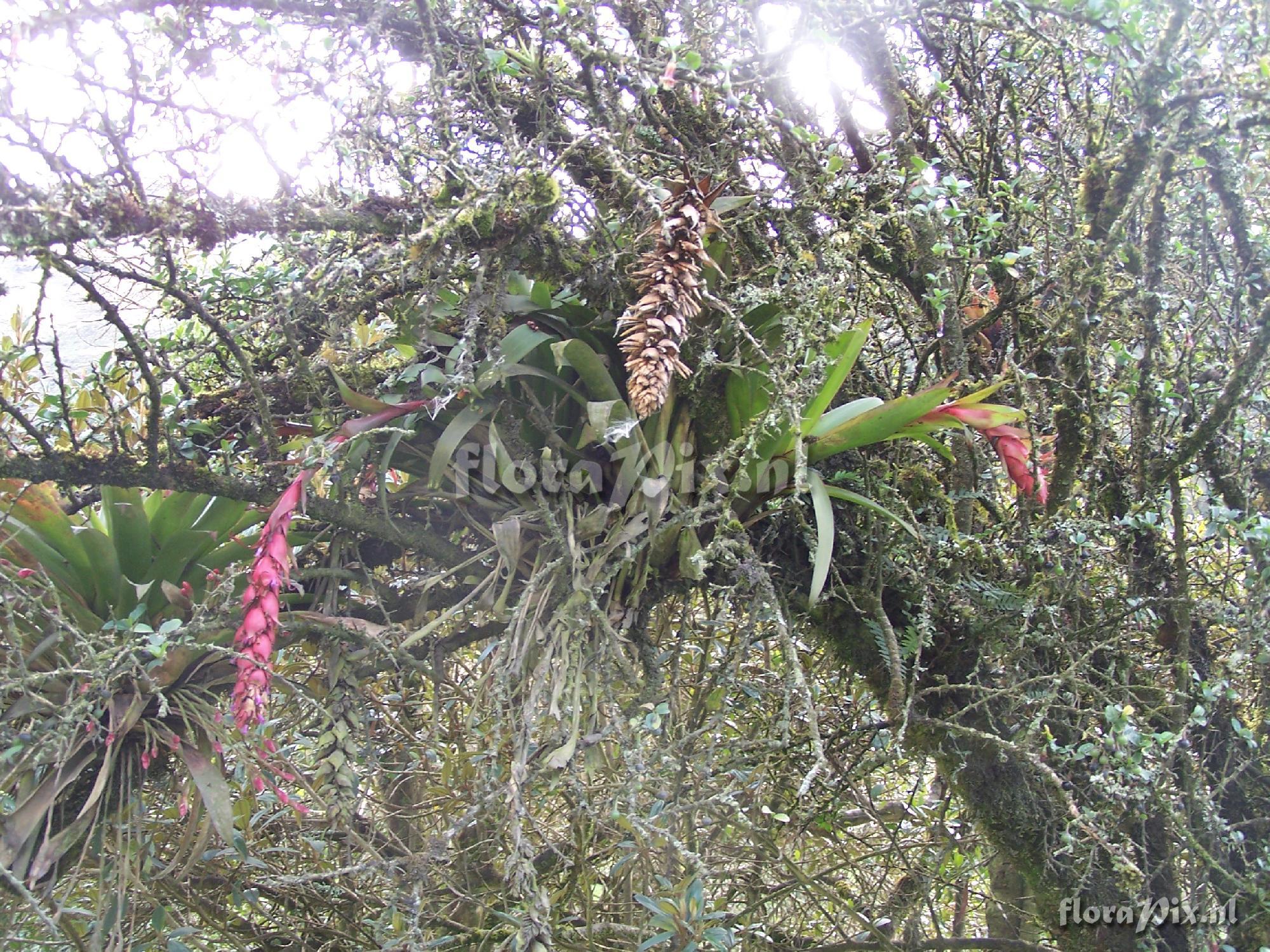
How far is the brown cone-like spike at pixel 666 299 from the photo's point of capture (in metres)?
1.07

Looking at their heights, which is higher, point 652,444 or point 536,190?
point 536,190

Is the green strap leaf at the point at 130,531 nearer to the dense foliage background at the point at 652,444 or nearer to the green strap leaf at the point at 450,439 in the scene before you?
the dense foliage background at the point at 652,444

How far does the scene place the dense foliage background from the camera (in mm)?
1189

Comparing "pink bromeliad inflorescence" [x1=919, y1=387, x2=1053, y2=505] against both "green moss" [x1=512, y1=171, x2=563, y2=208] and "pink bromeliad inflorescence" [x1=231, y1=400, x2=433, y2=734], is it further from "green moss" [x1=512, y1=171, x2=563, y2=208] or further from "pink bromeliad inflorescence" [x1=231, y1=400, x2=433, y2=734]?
"pink bromeliad inflorescence" [x1=231, y1=400, x2=433, y2=734]

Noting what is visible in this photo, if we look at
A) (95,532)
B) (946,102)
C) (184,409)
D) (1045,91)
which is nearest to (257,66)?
(184,409)

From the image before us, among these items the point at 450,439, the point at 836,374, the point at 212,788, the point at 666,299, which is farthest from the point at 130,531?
the point at 836,374

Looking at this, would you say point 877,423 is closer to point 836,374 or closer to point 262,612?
point 836,374

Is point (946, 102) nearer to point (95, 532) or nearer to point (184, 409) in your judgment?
point (184, 409)

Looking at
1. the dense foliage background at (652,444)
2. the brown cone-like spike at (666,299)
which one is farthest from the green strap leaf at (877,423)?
the brown cone-like spike at (666,299)

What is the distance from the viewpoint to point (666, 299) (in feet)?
3.61

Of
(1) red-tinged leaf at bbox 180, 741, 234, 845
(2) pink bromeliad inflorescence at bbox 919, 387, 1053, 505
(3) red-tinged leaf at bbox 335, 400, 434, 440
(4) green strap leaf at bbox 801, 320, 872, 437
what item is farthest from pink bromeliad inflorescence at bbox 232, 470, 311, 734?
(2) pink bromeliad inflorescence at bbox 919, 387, 1053, 505

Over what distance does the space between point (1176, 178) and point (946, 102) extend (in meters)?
0.47

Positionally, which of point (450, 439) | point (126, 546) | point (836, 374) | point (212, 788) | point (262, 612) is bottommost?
point (212, 788)

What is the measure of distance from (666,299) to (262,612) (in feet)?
2.17
